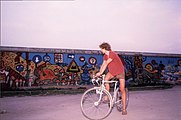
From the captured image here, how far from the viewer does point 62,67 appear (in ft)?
45.1

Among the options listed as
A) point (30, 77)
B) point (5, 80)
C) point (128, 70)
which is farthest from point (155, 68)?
point (5, 80)

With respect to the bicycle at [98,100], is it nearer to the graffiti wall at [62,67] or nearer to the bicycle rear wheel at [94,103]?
the bicycle rear wheel at [94,103]

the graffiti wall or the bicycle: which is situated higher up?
the graffiti wall

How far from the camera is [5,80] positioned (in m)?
12.2

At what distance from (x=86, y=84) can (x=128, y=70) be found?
3458 millimetres

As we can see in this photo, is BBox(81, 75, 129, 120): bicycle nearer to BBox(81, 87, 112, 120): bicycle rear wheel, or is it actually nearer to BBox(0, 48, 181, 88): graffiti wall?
BBox(81, 87, 112, 120): bicycle rear wheel

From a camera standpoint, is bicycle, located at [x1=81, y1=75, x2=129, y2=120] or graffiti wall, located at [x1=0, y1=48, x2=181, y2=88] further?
graffiti wall, located at [x1=0, y1=48, x2=181, y2=88]

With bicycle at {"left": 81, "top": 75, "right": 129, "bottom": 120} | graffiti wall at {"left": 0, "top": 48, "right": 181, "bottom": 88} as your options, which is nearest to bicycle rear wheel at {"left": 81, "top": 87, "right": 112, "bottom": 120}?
bicycle at {"left": 81, "top": 75, "right": 129, "bottom": 120}

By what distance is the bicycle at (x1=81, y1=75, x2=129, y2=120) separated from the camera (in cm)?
494

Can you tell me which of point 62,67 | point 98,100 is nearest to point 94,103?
point 98,100

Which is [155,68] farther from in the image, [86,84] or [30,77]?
[30,77]

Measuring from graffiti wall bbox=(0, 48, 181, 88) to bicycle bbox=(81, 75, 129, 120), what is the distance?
26.8ft

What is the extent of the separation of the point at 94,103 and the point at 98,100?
0.40 ft

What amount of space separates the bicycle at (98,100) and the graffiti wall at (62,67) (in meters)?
8.17
